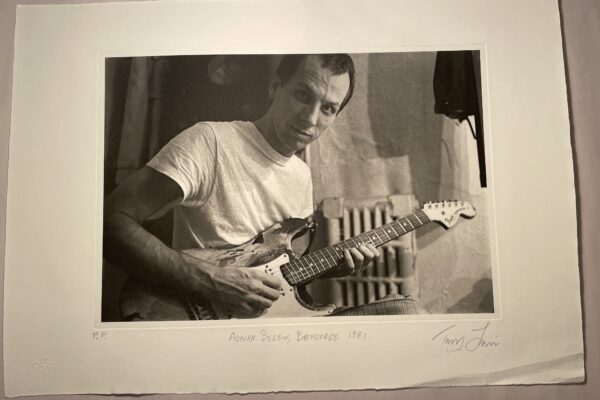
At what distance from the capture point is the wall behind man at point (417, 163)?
2.68ft

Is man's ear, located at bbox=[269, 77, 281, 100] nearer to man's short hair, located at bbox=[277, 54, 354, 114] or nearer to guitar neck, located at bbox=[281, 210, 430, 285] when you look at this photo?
man's short hair, located at bbox=[277, 54, 354, 114]

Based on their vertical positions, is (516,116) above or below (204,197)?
above

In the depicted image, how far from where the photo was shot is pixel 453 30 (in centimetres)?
87

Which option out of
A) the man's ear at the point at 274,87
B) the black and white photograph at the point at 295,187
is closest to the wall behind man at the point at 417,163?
the black and white photograph at the point at 295,187

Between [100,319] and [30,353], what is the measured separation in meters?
0.12

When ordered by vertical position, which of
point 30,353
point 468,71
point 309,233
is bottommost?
point 30,353

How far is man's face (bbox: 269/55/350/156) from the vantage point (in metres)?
0.84

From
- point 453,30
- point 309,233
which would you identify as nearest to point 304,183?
point 309,233

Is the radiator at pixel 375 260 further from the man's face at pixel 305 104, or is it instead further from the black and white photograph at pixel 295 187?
the man's face at pixel 305 104

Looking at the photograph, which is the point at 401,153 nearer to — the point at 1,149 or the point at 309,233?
the point at 309,233

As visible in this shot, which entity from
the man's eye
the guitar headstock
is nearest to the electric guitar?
the guitar headstock
